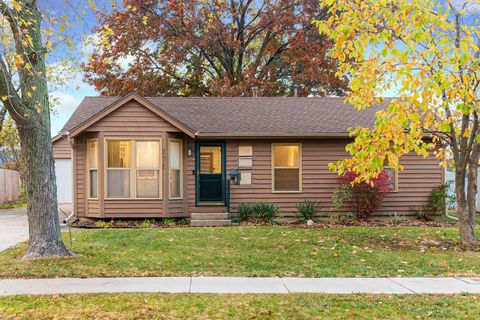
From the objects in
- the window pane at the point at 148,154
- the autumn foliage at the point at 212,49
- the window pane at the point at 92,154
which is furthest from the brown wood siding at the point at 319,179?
the autumn foliage at the point at 212,49

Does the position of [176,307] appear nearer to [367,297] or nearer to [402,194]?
[367,297]

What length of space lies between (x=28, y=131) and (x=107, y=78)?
60.2 feet

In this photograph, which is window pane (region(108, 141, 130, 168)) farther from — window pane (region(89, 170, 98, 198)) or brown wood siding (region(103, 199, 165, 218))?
brown wood siding (region(103, 199, 165, 218))

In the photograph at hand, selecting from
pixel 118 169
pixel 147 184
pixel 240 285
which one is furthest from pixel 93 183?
pixel 240 285

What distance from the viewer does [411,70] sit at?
7.44 meters

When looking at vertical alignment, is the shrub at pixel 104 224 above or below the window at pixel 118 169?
below

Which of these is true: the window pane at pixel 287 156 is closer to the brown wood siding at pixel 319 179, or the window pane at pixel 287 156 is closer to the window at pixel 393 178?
the brown wood siding at pixel 319 179

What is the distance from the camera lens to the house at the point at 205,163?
12984 mm

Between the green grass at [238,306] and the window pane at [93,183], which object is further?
the window pane at [93,183]

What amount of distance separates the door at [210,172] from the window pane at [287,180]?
5.77ft

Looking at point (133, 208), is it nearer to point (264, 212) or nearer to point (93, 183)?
point (93, 183)

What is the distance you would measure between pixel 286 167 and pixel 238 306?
370 inches

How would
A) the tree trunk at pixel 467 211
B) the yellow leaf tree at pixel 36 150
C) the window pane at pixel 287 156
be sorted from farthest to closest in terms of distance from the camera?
the window pane at pixel 287 156 < the tree trunk at pixel 467 211 < the yellow leaf tree at pixel 36 150

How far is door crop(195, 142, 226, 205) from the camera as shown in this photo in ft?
45.8
